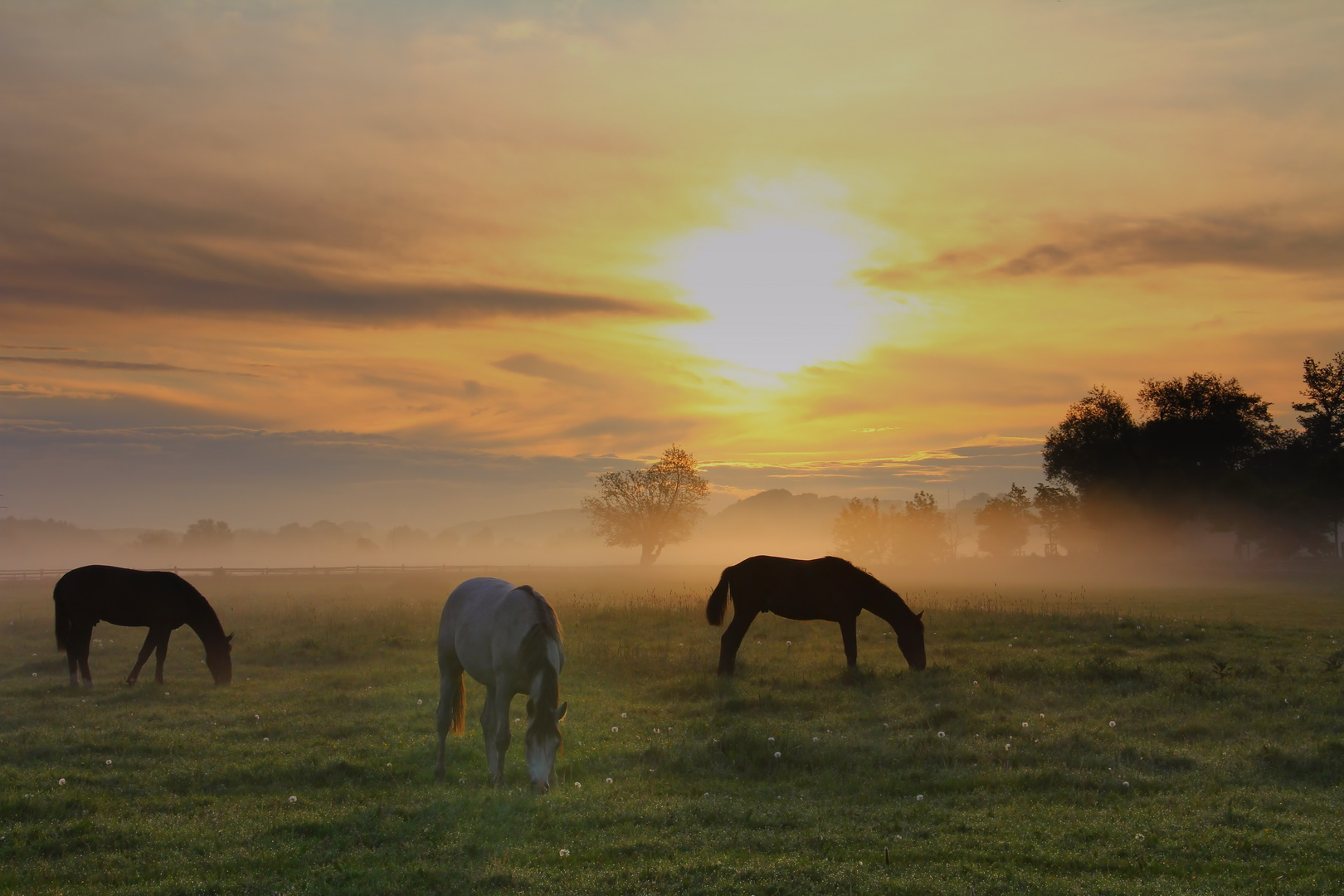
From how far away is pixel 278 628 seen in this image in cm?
2727

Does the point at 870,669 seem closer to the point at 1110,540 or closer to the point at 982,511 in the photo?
the point at 1110,540

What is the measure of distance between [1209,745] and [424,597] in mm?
41781

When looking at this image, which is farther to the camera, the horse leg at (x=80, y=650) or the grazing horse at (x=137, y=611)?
the grazing horse at (x=137, y=611)

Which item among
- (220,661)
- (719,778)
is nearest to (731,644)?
(719,778)

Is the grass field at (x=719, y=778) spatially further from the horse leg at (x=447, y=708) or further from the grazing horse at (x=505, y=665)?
the grazing horse at (x=505, y=665)

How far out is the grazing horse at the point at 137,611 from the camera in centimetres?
1833

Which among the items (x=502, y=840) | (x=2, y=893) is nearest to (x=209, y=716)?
(x=2, y=893)

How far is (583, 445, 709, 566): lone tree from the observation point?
8444 centimetres

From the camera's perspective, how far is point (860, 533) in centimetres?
11944

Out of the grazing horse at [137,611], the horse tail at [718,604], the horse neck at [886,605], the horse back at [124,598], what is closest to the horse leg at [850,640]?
the horse neck at [886,605]

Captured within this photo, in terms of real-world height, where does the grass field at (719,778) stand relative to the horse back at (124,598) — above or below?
below

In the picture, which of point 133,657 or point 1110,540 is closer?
point 133,657

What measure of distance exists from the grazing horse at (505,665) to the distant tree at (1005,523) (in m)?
110

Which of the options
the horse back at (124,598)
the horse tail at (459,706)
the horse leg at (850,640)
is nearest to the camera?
the horse tail at (459,706)
